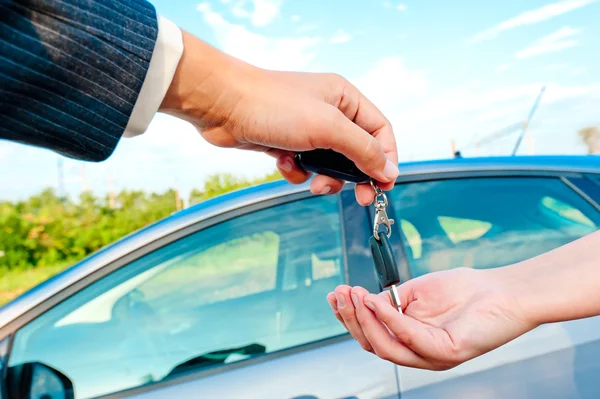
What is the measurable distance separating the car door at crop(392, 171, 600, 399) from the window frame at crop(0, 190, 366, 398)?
10.1 inches

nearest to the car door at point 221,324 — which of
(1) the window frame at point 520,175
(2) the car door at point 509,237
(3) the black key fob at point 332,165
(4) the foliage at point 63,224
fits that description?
(2) the car door at point 509,237

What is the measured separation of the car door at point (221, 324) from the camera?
1688 millimetres

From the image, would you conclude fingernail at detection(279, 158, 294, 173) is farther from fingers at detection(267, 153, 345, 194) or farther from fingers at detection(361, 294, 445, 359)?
fingers at detection(361, 294, 445, 359)

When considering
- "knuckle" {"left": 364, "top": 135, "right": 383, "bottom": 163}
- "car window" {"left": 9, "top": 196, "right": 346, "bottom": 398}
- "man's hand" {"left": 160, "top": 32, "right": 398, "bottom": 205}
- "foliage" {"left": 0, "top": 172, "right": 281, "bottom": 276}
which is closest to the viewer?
"man's hand" {"left": 160, "top": 32, "right": 398, "bottom": 205}

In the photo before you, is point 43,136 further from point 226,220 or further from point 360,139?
point 226,220

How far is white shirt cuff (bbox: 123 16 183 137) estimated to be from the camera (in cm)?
97

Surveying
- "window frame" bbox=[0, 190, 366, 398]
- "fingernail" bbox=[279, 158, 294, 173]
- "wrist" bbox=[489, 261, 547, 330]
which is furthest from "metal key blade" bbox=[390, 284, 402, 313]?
"window frame" bbox=[0, 190, 366, 398]

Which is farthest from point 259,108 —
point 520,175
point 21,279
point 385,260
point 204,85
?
point 21,279

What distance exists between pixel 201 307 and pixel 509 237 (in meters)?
1.25

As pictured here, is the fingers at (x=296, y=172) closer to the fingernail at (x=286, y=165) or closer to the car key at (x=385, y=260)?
the fingernail at (x=286, y=165)

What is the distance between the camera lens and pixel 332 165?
1282 mm

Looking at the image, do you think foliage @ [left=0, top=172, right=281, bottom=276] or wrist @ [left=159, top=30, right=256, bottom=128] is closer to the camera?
wrist @ [left=159, top=30, right=256, bottom=128]

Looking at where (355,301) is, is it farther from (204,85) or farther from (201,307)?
(201,307)

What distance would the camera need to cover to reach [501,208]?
6.97ft
